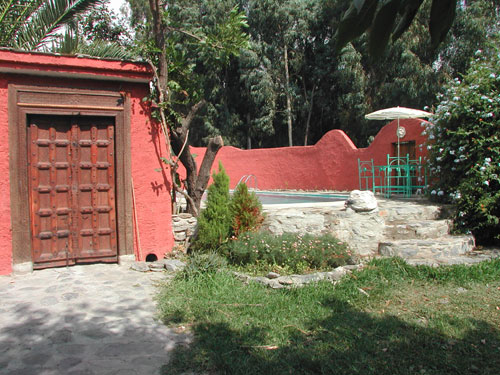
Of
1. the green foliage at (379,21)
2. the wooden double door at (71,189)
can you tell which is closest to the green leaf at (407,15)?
the green foliage at (379,21)

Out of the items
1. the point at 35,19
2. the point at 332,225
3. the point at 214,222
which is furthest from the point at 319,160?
the point at 35,19

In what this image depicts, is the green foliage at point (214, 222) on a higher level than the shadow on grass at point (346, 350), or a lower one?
higher

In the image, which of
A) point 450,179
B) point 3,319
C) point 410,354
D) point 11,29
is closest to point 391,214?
point 450,179

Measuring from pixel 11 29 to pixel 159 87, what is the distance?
4902mm

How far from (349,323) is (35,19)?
8997 millimetres

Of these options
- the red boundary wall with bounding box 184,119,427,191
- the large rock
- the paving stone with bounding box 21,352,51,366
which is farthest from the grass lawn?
Answer: the red boundary wall with bounding box 184,119,427,191

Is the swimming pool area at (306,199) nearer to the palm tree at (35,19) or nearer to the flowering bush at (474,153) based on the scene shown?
the flowering bush at (474,153)

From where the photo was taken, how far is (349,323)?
381 centimetres

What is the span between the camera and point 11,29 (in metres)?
8.95

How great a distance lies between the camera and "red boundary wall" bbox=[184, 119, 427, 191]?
1177 centimetres

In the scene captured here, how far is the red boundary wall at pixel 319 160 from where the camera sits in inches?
463

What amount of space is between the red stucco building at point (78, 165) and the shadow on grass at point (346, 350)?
2.89 meters

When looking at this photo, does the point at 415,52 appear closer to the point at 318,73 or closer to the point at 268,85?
the point at 318,73

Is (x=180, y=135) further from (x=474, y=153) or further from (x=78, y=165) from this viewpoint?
(x=474, y=153)
